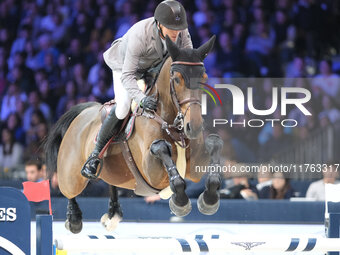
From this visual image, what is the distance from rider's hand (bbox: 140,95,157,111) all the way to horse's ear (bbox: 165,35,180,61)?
1.08 ft

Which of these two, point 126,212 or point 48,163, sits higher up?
point 48,163

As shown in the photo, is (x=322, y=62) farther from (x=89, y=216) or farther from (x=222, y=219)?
(x=89, y=216)

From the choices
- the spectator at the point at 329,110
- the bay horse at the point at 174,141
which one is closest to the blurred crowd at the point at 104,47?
the spectator at the point at 329,110

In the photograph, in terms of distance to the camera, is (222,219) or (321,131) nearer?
(222,219)

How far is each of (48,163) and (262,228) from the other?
2080mm

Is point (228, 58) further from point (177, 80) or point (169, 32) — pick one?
point (177, 80)

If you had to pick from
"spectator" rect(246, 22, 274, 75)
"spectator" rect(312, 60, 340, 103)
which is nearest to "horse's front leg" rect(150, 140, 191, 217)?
"spectator" rect(312, 60, 340, 103)

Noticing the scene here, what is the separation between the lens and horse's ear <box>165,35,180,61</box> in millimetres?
4523

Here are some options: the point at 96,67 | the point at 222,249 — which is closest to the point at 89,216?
the point at 222,249

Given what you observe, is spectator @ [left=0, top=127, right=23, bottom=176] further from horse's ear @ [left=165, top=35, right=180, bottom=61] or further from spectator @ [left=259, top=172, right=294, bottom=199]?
horse's ear @ [left=165, top=35, right=180, bottom=61]

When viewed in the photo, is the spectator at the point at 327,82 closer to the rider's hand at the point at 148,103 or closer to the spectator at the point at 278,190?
the spectator at the point at 278,190

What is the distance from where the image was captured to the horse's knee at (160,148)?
4629 mm

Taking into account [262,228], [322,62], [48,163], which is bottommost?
[262,228]

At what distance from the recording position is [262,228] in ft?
20.2
